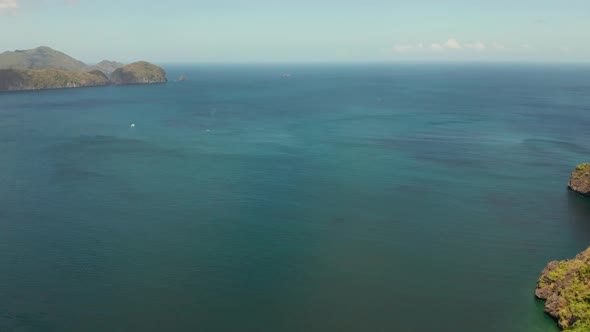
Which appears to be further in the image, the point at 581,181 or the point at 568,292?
the point at 581,181

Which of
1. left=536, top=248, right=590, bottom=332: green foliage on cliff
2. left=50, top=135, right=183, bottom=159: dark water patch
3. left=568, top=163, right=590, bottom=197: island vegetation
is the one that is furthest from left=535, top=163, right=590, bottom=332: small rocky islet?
left=50, top=135, right=183, bottom=159: dark water patch

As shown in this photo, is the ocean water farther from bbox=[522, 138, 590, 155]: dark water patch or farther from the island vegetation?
the island vegetation

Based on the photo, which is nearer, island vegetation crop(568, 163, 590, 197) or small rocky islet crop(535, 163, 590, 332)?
small rocky islet crop(535, 163, 590, 332)

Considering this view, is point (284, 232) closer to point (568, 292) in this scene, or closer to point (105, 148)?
point (568, 292)

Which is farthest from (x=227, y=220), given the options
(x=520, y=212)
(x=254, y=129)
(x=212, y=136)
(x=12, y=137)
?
(x=12, y=137)

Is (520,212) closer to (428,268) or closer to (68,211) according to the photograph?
(428,268)

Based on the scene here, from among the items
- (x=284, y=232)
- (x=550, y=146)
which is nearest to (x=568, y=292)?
(x=284, y=232)

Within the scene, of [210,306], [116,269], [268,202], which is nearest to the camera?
[210,306]
